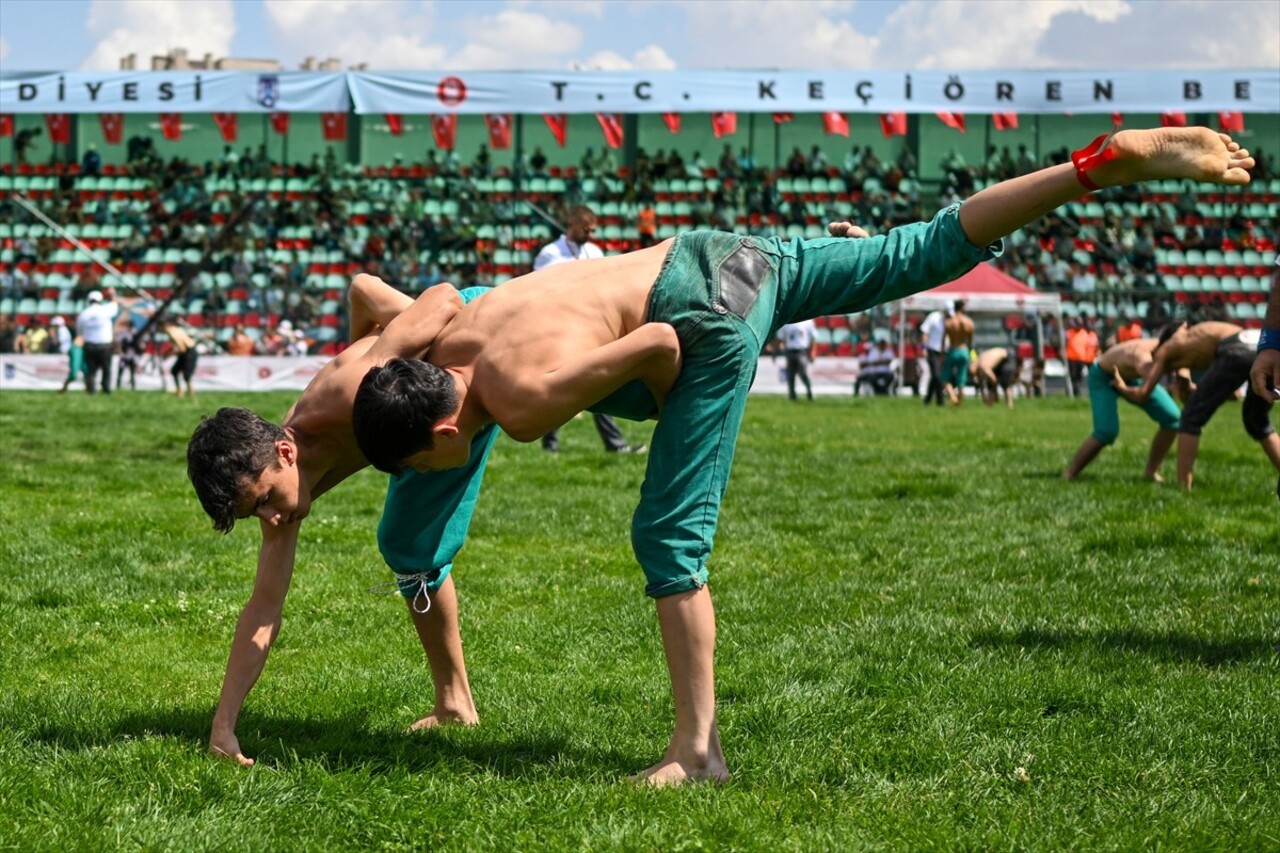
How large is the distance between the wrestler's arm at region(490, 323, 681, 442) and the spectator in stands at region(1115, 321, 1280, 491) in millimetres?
7272

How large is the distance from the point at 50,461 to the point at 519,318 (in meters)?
9.08

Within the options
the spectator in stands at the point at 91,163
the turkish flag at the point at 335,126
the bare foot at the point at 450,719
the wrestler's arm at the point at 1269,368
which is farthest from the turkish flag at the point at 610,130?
the bare foot at the point at 450,719

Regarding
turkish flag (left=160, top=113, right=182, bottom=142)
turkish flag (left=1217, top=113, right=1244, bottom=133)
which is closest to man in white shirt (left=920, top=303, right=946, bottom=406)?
turkish flag (left=1217, top=113, right=1244, bottom=133)

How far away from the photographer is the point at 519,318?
149 inches

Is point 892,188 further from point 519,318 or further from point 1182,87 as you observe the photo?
point 519,318

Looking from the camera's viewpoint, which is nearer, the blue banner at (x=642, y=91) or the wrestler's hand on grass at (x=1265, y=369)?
the wrestler's hand on grass at (x=1265, y=369)

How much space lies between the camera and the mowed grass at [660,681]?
359 cm

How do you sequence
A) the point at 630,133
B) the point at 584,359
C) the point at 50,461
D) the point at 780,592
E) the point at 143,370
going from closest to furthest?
the point at 584,359 → the point at 780,592 → the point at 50,461 → the point at 143,370 → the point at 630,133

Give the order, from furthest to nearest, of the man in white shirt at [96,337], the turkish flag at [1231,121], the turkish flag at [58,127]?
the turkish flag at [58,127]
the turkish flag at [1231,121]
the man in white shirt at [96,337]

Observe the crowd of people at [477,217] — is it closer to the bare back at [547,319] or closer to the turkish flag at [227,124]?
the turkish flag at [227,124]

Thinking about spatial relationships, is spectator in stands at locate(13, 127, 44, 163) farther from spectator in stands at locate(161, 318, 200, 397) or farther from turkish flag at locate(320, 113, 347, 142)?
spectator in stands at locate(161, 318, 200, 397)

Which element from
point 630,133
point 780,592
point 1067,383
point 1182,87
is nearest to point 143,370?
point 630,133

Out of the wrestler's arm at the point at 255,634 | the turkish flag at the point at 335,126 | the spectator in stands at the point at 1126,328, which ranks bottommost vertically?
the wrestler's arm at the point at 255,634

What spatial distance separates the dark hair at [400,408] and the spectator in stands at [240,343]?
27555 mm
